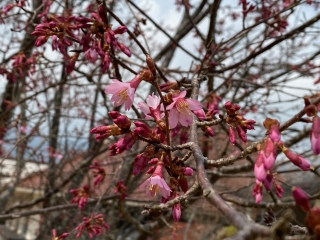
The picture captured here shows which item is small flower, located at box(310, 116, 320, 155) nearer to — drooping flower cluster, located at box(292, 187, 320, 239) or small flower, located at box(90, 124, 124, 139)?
drooping flower cluster, located at box(292, 187, 320, 239)

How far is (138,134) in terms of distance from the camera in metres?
1.35

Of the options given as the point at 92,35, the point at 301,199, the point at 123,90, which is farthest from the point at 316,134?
the point at 92,35

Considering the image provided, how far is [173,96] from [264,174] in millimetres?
538

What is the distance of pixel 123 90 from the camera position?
1612 millimetres

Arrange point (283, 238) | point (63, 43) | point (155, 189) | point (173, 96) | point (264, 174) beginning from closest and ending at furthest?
point (283, 238) < point (264, 174) < point (173, 96) < point (155, 189) < point (63, 43)

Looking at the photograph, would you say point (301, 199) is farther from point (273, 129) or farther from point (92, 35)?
point (92, 35)

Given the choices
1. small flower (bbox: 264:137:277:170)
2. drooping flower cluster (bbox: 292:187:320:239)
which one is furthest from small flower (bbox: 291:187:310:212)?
small flower (bbox: 264:137:277:170)

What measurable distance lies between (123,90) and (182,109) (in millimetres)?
274

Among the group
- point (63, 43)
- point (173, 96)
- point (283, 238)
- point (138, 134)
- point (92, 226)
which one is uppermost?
point (63, 43)

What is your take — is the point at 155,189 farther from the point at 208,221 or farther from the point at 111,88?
the point at 208,221

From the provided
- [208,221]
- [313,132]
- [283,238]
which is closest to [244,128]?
[313,132]

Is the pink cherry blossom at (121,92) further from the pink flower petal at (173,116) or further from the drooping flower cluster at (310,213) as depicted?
the drooping flower cluster at (310,213)

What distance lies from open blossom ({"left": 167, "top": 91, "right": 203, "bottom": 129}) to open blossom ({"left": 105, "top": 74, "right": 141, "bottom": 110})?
164 millimetres

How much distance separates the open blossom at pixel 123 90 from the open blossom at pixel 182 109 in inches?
6.5
